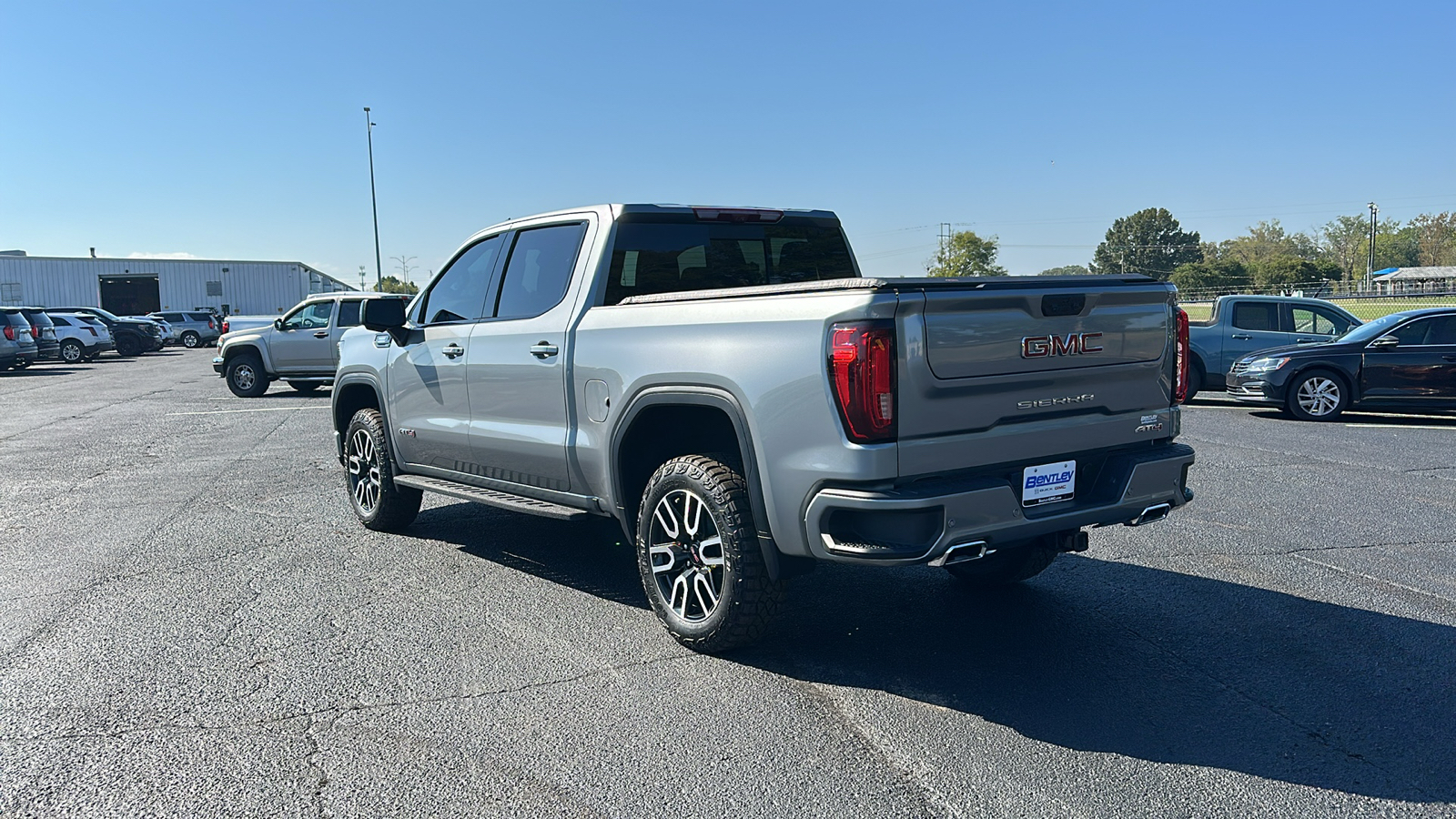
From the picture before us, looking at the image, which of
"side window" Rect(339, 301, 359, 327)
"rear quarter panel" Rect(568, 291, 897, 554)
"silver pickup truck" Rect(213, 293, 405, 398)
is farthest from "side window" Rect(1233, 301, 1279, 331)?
"silver pickup truck" Rect(213, 293, 405, 398)

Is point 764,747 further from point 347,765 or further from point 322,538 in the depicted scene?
point 322,538

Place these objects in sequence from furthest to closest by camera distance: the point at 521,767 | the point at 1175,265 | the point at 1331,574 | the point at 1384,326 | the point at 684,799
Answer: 1. the point at 1175,265
2. the point at 1384,326
3. the point at 1331,574
4. the point at 521,767
5. the point at 684,799

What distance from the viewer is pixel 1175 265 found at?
145750mm

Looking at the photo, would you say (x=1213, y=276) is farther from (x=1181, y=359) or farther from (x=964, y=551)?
(x=964, y=551)

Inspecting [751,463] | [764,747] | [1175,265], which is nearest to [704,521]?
[751,463]

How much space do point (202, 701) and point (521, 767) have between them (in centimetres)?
145

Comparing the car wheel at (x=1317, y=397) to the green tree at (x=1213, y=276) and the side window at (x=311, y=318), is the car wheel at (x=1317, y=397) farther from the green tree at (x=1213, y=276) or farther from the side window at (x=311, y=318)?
the green tree at (x=1213, y=276)

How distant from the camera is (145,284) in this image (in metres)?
70.6

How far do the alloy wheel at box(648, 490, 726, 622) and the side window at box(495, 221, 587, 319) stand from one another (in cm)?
136

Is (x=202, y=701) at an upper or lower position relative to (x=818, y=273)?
lower

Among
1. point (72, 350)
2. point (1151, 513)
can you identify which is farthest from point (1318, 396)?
point (72, 350)

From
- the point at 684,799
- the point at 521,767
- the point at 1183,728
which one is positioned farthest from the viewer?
the point at 1183,728

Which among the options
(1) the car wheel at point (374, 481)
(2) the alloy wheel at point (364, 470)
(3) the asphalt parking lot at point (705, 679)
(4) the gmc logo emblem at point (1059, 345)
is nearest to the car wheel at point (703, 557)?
(3) the asphalt parking lot at point (705, 679)

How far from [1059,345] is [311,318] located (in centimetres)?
1758
